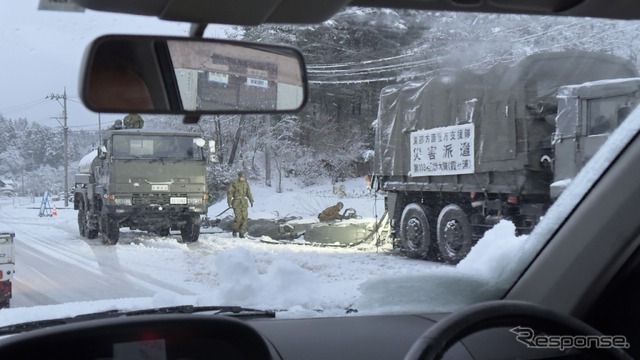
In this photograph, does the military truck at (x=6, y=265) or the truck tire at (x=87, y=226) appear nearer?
the military truck at (x=6, y=265)

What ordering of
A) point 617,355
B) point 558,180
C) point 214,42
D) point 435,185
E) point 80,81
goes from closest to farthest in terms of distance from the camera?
1. point 617,355
2. point 80,81
3. point 214,42
4. point 558,180
5. point 435,185

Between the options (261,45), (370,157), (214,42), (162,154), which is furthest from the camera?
(370,157)

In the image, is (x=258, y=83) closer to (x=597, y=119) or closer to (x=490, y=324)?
(x=490, y=324)

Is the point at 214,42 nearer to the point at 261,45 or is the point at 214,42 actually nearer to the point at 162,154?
the point at 261,45

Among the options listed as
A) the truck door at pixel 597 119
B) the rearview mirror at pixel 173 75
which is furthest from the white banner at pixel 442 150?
the rearview mirror at pixel 173 75

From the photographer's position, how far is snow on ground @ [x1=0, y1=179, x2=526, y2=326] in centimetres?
329

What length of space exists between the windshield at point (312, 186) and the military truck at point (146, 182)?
0.04 ft

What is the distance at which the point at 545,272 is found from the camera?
9.77 feet

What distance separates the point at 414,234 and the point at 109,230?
89.7 inches

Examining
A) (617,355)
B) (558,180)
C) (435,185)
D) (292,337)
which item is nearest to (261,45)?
(292,337)

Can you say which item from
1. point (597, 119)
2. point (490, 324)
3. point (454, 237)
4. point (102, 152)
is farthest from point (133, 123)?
point (597, 119)

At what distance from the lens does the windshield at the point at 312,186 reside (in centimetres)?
320

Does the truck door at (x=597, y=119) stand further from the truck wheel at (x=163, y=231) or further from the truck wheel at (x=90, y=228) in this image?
the truck wheel at (x=90, y=228)

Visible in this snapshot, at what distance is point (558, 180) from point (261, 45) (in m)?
3.00
